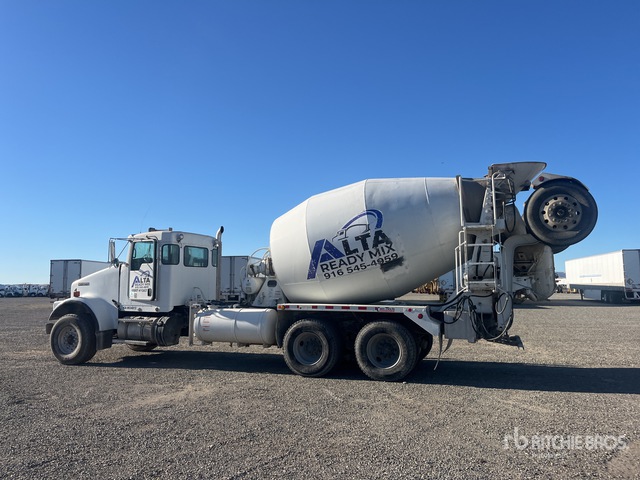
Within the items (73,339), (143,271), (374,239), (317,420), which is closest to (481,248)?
(374,239)

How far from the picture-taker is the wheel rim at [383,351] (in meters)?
8.81

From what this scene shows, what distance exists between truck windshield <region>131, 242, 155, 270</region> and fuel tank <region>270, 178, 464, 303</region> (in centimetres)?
367

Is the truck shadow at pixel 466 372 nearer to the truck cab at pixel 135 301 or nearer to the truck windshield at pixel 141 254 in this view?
the truck cab at pixel 135 301

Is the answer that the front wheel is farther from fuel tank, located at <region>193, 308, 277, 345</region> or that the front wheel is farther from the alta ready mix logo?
the alta ready mix logo

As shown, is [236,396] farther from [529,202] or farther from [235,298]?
[529,202]

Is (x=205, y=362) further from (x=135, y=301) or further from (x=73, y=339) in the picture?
(x=73, y=339)

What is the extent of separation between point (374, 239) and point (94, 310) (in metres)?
7.20

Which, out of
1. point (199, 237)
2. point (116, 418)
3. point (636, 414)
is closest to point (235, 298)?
point (199, 237)

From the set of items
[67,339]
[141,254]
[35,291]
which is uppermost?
[141,254]

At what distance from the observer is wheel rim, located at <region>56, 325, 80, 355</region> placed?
10.9 meters

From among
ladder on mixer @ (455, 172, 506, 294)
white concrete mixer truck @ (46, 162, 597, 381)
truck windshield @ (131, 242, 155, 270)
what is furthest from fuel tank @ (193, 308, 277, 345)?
ladder on mixer @ (455, 172, 506, 294)

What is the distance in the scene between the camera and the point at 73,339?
35.7ft

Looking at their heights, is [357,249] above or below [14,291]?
above

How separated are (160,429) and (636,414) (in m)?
6.85
